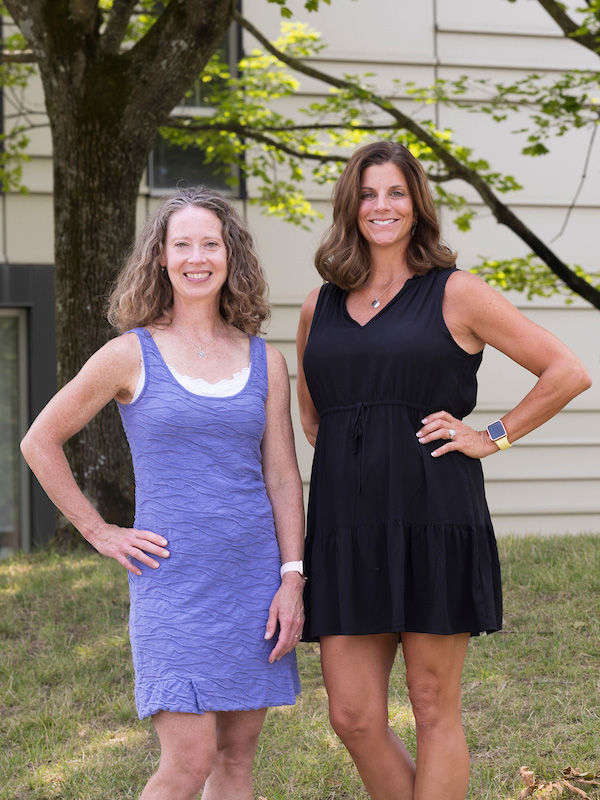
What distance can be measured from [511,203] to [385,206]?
781 centimetres

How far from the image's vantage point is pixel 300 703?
14.6 ft

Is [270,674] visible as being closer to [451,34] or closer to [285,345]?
[285,345]

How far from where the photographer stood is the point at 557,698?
4242 millimetres

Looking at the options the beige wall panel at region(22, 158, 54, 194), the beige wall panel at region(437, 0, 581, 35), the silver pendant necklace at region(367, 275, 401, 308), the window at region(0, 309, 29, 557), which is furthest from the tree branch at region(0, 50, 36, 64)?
the silver pendant necklace at region(367, 275, 401, 308)

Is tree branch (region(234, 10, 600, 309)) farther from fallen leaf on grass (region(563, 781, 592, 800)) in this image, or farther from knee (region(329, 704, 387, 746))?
knee (region(329, 704, 387, 746))

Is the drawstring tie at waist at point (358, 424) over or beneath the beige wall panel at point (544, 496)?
over

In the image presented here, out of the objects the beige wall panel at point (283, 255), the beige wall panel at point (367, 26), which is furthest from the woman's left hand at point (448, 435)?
the beige wall panel at point (367, 26)

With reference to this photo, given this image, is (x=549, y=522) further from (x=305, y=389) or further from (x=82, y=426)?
(x=82, y=426)

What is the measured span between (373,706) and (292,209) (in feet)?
21.8

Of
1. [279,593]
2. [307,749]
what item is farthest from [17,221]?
[279,593]

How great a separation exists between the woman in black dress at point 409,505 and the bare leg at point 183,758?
48 cm

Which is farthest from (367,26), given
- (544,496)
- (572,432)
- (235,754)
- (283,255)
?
(235,754)

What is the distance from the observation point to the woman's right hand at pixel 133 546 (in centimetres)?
259

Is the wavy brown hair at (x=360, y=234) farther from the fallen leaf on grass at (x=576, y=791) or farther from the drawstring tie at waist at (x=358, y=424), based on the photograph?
the fallen leaf on grass at (x=576, y=791)
